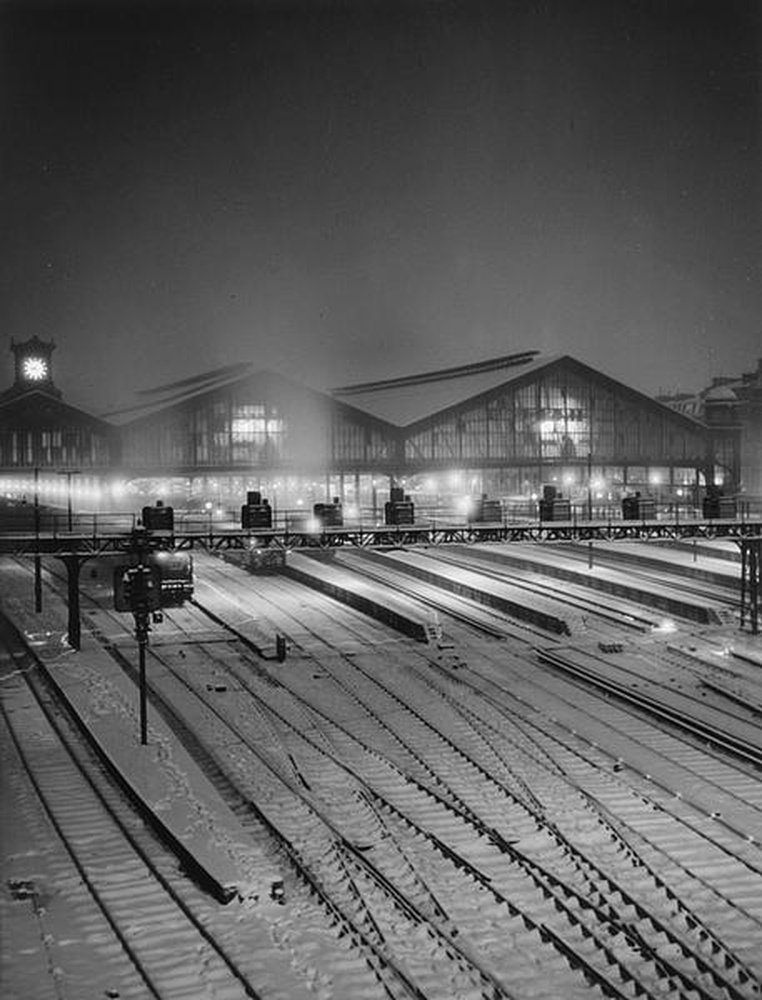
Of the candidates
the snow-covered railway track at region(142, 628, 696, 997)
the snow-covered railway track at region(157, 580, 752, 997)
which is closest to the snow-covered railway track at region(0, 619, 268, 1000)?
the snow-covered railway track at region(142, 628, 696, 997)

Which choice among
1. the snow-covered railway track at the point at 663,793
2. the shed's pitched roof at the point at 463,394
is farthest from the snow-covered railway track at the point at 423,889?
the shed's pitched roof at the point at 463,394

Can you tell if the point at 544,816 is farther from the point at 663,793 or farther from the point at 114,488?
the point at 114,488

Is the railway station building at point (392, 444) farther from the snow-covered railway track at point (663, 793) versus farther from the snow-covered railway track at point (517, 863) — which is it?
the snow-covered railway track at point (517, 863)

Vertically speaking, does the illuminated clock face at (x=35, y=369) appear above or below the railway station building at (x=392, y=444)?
above

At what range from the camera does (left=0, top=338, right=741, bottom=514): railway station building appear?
61344 millimetres

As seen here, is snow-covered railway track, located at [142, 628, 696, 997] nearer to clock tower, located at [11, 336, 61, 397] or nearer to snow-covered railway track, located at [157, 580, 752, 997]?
snow-covered railway track, located at [157, 580, 752, 997]

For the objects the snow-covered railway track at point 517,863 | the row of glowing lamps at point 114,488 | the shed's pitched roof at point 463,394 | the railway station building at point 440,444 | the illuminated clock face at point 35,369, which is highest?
the illuminated clock face at point 35,369

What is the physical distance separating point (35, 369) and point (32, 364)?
0.49 metres

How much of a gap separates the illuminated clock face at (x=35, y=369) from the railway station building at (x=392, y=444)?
1717 centimetres

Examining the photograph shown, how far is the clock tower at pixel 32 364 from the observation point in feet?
267

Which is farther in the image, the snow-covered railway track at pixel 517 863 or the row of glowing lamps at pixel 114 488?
the row of glowing lamps at pixel 114 488

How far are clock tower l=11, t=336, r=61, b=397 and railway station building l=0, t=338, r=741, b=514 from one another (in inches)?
671

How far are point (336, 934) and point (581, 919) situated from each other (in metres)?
3.96

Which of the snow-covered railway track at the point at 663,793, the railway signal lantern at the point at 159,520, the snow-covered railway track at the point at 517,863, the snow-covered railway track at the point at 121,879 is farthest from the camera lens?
the railway signal lantern at the point at 159,520
